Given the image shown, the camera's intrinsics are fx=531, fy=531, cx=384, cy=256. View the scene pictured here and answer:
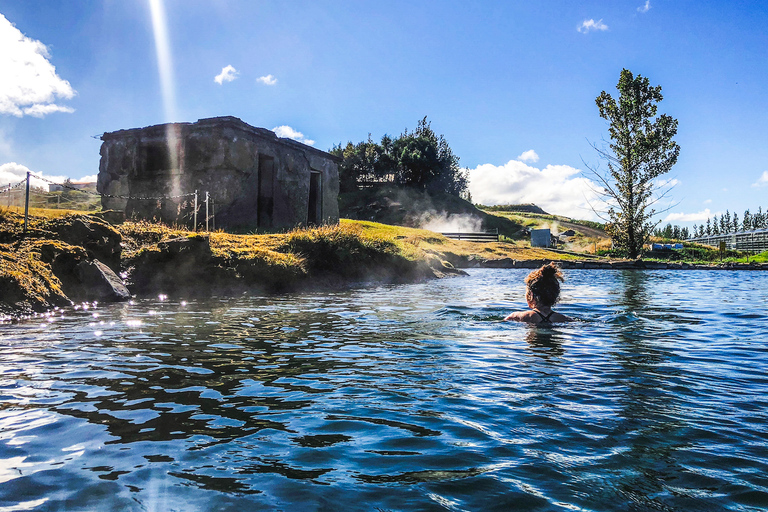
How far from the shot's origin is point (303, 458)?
3025mm

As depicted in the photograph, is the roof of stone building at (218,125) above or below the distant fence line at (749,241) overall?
above

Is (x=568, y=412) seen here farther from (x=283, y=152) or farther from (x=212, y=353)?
(x=283, y=152)

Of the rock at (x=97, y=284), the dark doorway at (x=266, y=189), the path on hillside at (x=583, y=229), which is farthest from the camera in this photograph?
the path on hillside at (x=583, y=229)

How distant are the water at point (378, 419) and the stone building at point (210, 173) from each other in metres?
14.9

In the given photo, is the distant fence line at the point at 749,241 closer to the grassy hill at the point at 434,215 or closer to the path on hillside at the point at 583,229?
the grassy hill at the point at 434,215

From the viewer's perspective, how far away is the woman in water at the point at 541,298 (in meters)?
8.10

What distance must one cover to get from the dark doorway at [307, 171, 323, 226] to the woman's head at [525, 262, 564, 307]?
2004 centimetres

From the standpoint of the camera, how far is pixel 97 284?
10883 millimetres

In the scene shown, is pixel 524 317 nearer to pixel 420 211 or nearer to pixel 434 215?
pixel 434 215

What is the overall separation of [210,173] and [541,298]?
16959 mm

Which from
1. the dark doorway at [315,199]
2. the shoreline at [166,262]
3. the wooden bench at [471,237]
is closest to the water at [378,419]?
the shoreline at [166,262]

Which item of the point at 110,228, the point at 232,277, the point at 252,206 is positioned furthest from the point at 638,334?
the point at 252,206

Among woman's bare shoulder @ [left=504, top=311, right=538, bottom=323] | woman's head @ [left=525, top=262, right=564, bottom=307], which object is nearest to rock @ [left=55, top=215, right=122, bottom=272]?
woman's bare shoulder @ [left=504, top=311, right=538, bottom=323]

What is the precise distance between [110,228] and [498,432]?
39.3ft
